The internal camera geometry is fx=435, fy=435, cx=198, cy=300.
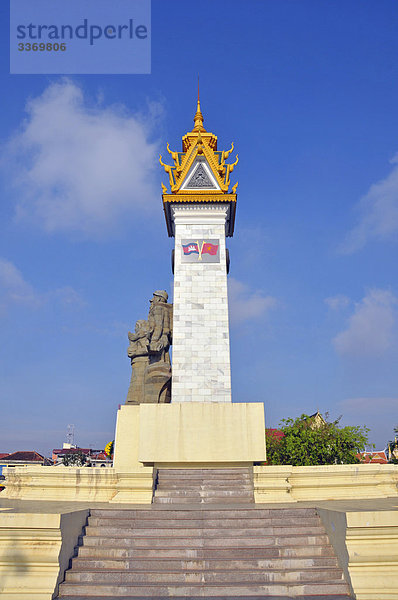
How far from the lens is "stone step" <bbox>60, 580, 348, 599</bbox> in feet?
21.5

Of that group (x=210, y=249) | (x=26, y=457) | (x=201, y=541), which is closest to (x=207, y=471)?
(x=201, y=541)

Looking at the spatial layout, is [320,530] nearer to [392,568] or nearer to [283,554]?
[283,554]

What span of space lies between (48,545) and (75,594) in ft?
2.72

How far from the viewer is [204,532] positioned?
25.5 feet

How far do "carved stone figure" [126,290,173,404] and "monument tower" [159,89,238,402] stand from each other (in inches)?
22.0

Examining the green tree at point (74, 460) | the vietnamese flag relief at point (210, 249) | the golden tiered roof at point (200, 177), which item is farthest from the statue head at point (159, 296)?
the green tree at point (74, 460)

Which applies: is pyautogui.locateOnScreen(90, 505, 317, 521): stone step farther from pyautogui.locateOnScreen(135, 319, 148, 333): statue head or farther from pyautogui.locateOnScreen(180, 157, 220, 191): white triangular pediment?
pyautogui.locateOnScreen(180, 157, 220, 191): white triangular pediment

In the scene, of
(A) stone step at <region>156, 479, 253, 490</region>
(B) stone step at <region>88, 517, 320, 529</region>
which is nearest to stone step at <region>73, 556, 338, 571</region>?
(B) stone step at <region>88, 517, 320, 529</region>

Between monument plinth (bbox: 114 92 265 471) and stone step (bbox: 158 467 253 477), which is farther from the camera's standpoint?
monument plinth (bbox: 114 92 265 471)

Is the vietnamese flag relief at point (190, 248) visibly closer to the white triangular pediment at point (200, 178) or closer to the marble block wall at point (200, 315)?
the marble block wall at point (200, 315)

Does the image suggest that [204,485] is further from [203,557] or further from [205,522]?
[203,557]

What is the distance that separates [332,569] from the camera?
692 cm

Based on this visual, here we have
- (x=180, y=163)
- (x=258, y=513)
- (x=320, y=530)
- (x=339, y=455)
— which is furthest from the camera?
(x=339, y=455)

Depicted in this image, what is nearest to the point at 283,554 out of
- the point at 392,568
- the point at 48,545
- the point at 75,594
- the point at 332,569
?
the point at 332,569
